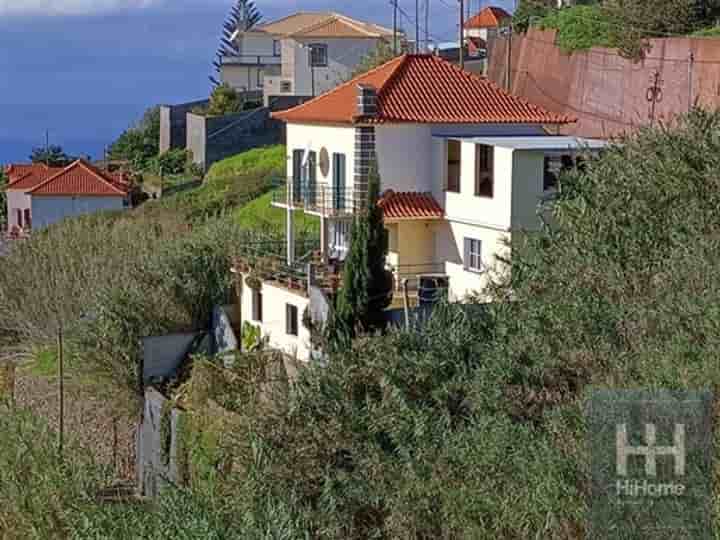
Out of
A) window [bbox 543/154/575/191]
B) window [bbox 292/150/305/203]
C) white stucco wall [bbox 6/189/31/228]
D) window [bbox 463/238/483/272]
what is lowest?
white stucco wall [bbox 6/189/31/228]

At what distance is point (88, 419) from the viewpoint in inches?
935

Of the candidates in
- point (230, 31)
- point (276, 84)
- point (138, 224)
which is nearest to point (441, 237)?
point (138, 224)

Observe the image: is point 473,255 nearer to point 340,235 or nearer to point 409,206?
point 409,206

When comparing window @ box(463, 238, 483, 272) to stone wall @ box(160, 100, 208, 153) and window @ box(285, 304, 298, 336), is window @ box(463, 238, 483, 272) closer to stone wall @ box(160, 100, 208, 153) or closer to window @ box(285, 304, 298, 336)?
window @ box(285, 304, 298, 336)

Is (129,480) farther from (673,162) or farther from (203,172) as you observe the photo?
(203,172)

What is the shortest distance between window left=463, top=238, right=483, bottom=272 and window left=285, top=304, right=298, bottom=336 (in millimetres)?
3550

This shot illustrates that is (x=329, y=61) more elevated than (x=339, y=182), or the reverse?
(x=329, y=61)

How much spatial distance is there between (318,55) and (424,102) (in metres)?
30.4

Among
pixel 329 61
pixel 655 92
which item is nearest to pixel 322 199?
pixel 655 92

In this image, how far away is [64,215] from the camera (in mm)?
44594

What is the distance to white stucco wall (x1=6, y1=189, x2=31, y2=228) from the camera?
4678 centimetres

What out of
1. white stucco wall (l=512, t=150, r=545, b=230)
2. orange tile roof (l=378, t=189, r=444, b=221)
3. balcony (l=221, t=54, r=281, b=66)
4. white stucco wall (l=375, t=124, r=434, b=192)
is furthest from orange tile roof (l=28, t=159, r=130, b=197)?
white stucco wall (l=512, t=150, r=545, b=230)

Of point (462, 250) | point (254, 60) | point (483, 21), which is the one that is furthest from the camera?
point (254, 60)

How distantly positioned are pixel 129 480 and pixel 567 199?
8.43 m
